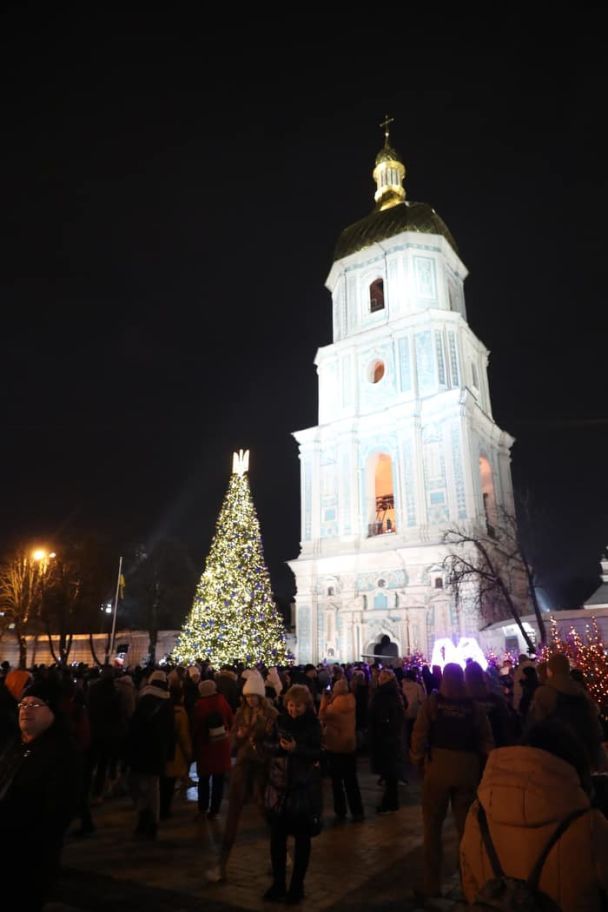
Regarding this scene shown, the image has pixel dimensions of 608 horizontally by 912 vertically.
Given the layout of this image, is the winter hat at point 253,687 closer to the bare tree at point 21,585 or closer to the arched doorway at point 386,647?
the arched doorway at point 386,647

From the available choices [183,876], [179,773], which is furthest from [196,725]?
[183,876]

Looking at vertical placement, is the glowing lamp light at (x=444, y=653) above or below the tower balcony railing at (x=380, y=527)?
below

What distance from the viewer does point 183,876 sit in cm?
567

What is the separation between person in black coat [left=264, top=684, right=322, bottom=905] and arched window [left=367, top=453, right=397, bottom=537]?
2467 cm

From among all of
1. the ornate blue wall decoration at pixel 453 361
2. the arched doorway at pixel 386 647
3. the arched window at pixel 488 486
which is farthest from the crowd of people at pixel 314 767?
the arched window at pixel 488 486

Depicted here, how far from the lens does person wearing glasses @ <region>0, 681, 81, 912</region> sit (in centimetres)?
320

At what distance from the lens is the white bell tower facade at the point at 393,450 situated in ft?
91.4

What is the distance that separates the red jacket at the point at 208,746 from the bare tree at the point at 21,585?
975 inches

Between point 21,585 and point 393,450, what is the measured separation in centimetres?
2033

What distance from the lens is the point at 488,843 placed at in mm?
2434

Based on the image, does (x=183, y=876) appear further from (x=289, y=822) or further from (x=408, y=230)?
(x=408, y=230)

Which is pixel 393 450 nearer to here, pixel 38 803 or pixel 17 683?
pixel 17 683

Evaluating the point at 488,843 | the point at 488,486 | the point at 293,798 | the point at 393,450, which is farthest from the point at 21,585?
the point at 488,843

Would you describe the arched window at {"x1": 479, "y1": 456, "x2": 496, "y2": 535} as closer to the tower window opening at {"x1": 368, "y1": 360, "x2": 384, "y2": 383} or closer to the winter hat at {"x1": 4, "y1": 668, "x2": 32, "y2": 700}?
the tower window opening at {"x1": 368, "y1": 360, "x2": 384, "y2": 383}
